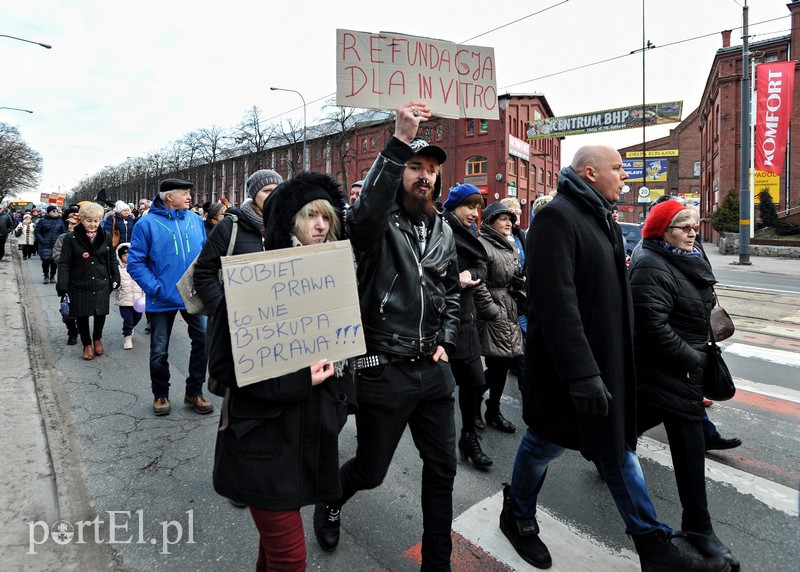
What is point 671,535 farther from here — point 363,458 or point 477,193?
point 477,193

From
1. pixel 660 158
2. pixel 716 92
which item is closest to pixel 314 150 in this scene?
pixel 716 92

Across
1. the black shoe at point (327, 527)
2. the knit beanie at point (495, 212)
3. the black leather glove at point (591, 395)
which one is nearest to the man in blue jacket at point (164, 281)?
the black shoe at point (327, 527)

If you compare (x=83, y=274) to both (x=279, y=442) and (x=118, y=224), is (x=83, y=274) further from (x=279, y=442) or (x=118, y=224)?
(x=279, y=442)

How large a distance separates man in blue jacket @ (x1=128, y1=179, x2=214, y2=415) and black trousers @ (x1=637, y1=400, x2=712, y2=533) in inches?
144

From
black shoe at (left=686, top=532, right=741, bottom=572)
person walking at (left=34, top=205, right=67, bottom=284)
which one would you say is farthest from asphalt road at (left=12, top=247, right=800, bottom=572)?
person walking at (left=34, top=205, right=67, bottom=284)

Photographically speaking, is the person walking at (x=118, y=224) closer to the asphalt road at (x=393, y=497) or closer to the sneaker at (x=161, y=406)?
the asphalt road at (x=393, y=497)

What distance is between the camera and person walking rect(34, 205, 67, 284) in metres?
13.0

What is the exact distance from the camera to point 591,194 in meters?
2.37

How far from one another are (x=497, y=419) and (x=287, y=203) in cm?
301

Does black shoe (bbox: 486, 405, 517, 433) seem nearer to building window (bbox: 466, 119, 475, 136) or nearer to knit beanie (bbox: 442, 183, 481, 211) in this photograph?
knit beanie (bbox: 442, 183, 481, 211)

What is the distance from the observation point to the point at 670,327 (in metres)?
2.60

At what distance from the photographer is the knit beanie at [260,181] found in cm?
351

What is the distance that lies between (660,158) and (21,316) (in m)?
66.9

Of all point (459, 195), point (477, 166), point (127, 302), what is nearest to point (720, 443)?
point (459, 195)
